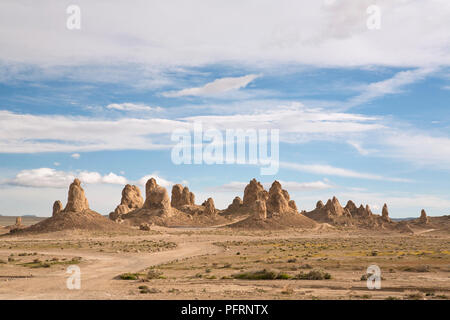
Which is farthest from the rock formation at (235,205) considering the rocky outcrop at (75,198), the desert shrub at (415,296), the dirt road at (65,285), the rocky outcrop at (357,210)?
the desert shrub at (415,296)

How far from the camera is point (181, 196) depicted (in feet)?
546

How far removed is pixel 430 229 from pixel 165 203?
98480 millimetres

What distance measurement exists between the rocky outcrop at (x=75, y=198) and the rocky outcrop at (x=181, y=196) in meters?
69.1

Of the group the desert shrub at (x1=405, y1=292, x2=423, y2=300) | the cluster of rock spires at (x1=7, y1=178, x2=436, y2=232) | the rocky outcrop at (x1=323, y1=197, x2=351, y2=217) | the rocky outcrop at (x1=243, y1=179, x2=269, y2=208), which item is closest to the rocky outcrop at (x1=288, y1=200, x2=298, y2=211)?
the cluster of rock spires at (x1=7, y1=178, x2=436, y2=232)

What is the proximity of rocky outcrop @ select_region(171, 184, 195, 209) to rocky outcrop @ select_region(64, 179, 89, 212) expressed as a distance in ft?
227

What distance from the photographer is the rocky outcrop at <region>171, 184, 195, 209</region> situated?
6521 inches

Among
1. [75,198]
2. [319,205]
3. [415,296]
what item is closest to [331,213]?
[319,205]

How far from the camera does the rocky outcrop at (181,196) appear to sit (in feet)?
543

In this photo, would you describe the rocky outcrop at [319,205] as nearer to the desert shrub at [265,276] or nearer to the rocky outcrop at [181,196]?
the rocky outcrop at [181,196]

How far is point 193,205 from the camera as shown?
16525 cm

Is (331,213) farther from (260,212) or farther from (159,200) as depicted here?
(159,200)

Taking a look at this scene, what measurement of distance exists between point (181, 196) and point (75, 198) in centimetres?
7205
